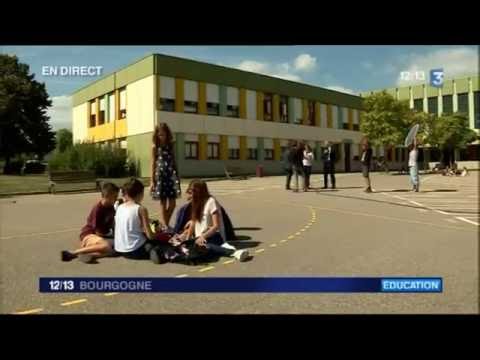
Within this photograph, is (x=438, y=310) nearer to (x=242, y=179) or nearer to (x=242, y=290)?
(x=242, y=290)

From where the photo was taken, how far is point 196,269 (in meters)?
3.78

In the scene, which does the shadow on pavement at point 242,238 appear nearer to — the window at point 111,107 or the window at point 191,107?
the window at point 191,107

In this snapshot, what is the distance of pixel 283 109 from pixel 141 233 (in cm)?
218

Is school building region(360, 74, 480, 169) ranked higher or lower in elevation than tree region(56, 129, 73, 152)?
higher

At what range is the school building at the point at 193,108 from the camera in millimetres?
3592

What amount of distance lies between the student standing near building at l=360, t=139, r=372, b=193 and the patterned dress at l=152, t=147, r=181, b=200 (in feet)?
18.8

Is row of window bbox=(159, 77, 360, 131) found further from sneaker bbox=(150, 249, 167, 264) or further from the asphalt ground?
sneaker bbox=(150, 249, 167, 264)

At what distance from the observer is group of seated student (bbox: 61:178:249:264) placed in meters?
4.24

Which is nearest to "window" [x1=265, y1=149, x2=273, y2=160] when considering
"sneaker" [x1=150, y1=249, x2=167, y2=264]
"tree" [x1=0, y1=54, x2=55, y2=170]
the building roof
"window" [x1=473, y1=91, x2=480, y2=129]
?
the building roof

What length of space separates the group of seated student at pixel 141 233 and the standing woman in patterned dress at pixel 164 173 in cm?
35

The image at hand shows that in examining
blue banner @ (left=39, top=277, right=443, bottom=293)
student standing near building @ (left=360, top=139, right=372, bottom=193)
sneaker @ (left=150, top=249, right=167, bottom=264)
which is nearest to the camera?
blue banner @ (left=39, top=277, right=443, bottom=293)

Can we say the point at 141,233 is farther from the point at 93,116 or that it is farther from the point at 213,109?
the point at 213,109
